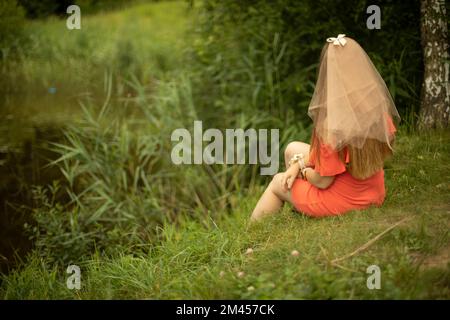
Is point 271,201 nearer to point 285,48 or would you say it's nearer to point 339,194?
point 339,194

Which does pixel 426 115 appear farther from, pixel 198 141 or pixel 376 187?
pixel 198 141

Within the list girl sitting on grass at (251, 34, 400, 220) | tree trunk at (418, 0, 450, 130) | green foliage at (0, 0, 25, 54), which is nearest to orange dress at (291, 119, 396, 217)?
girl sitting on grass at (251, 34, 400, 220)

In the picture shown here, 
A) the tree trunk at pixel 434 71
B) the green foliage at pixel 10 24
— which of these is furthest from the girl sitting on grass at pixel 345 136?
the green foliage at pixel 10 24

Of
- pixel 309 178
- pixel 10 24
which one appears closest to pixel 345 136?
pixel 309 178

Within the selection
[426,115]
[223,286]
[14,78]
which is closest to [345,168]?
[223,286]

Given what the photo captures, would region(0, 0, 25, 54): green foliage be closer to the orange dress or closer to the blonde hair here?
the orange dress

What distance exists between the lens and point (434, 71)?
432 cm

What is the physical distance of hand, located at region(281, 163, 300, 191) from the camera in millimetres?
3338

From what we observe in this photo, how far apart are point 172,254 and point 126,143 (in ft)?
6.51

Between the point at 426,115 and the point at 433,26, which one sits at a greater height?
the point at 433,26

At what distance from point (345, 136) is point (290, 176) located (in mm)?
491

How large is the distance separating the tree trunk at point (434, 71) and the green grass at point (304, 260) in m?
0.40

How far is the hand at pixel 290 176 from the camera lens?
11.0 feet

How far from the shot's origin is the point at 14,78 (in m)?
6.95
